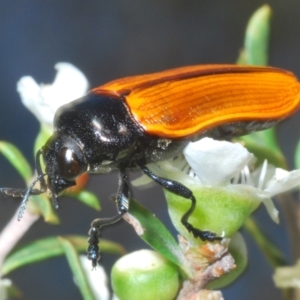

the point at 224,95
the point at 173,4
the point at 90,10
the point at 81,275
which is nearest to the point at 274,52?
the point at 173,4

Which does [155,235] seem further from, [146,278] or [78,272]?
[78,272]

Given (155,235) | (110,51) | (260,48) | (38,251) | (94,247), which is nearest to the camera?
(155,235)

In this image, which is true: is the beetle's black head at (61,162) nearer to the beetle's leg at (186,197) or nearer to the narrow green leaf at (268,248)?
the beetle's leg at (186,197)

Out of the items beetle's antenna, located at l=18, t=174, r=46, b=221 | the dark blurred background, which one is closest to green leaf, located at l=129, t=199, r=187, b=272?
beetle's antenna, located at l=18, t=174, r=46, b=221

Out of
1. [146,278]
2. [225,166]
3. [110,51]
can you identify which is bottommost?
[146,278]

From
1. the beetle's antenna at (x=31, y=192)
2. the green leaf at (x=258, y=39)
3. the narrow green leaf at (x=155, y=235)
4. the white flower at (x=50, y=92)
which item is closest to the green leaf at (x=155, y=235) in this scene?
the narrow green leaf at (x=155, y=235)

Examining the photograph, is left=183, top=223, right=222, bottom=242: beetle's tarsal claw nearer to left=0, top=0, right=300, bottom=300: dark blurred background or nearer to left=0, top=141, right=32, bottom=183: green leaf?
left=0, top=141, right=32, bottom=183: green leaf

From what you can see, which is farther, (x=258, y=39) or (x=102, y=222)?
(x=258, y=39)

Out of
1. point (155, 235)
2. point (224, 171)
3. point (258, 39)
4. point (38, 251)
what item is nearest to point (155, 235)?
point (155, 235)
